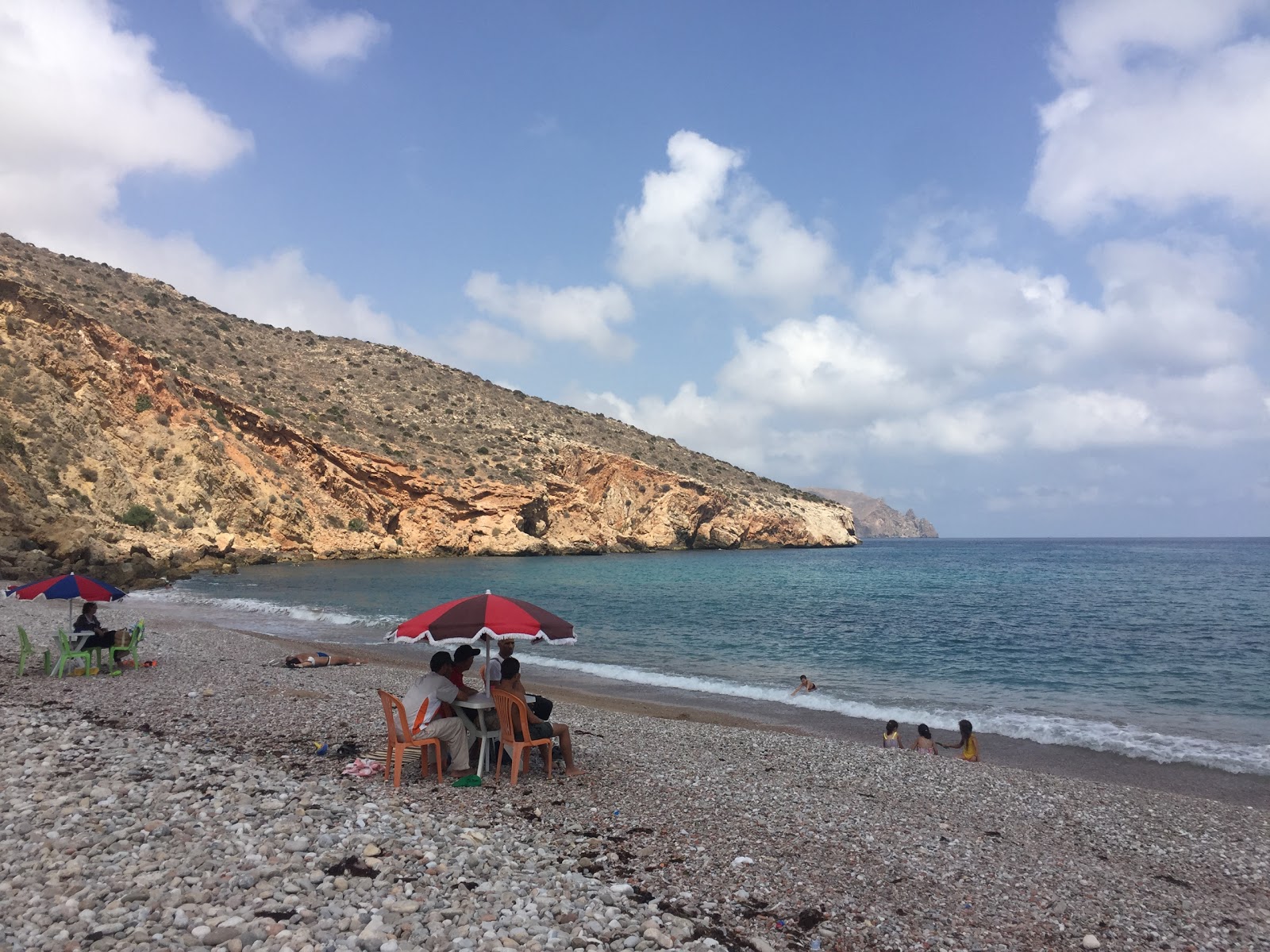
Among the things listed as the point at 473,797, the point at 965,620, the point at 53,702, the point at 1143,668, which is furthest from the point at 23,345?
the point at 1143,668

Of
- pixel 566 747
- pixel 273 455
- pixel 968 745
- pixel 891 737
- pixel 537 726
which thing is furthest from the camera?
pixel 273 455

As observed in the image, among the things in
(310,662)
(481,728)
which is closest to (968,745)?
(481,728)

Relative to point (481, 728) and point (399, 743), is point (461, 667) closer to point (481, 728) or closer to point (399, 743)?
point (481, 728)

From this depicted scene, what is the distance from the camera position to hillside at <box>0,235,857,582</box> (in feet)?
124

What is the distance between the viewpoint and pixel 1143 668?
1894cm

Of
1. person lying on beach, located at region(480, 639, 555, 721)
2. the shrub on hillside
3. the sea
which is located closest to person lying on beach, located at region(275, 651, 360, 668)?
the sea

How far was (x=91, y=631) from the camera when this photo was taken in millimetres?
13031

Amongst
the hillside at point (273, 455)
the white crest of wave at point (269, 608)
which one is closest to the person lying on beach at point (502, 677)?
the white crest of wave at point (269, 608)

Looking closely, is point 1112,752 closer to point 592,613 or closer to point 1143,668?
point 1143,668

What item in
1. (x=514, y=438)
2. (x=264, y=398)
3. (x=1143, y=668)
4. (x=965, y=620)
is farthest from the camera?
(x=514, y=438)

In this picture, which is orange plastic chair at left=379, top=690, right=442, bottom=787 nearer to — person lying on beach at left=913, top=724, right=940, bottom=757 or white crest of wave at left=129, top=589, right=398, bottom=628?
person lying on beach at left=913, top=724, right=940, bottom=757

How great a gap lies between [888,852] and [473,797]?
3.72 meters

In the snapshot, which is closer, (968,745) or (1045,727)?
(968,745)

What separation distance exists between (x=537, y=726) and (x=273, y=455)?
54536mm
